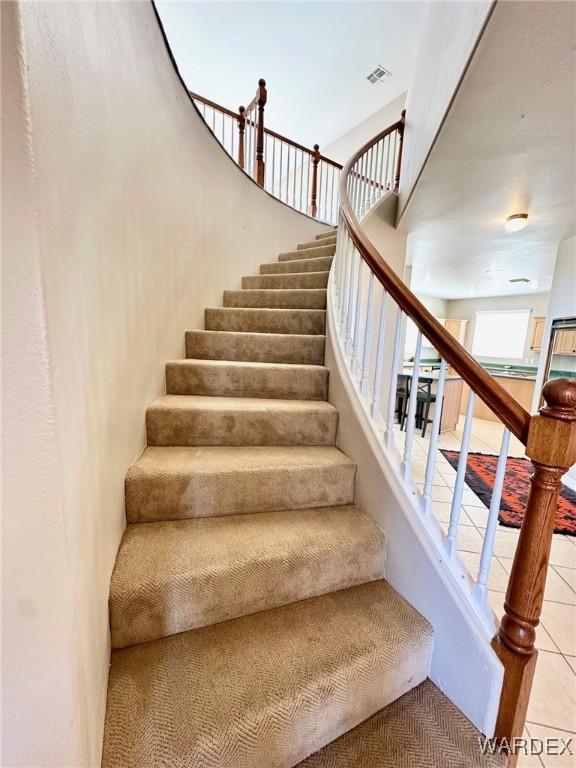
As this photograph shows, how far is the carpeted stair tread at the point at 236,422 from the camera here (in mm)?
1454

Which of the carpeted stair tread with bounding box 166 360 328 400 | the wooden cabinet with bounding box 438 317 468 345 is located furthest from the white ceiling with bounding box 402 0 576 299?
the wooden cabinet with bounding box 438 317 468 345

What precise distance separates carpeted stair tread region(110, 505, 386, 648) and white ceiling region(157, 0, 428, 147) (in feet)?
16.6

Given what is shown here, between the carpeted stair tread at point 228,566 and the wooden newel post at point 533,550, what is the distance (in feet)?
1.45

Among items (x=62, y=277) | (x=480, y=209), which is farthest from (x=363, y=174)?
(x=62, y=277)

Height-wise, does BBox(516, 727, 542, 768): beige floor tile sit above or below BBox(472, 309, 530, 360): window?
below

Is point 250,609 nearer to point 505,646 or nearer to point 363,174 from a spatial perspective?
point 505,646

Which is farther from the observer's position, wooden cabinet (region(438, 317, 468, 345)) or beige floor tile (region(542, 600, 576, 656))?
wooden cabinet (region(438, 317, 468, 345))

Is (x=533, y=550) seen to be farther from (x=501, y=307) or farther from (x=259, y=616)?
(x=501, y=307)

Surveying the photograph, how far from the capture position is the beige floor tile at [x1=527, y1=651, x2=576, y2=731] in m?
1.07

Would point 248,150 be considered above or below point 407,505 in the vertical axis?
above

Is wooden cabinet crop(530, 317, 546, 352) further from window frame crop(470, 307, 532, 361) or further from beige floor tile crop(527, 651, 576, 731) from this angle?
beige floor tile crop(527, 651, 576, 731)

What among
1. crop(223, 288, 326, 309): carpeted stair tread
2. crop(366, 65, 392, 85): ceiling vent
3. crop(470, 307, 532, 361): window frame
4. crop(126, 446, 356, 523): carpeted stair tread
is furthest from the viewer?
crop(470, 307, 532, 361): window frame

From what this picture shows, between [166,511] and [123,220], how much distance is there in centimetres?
103

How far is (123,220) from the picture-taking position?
1017mm
